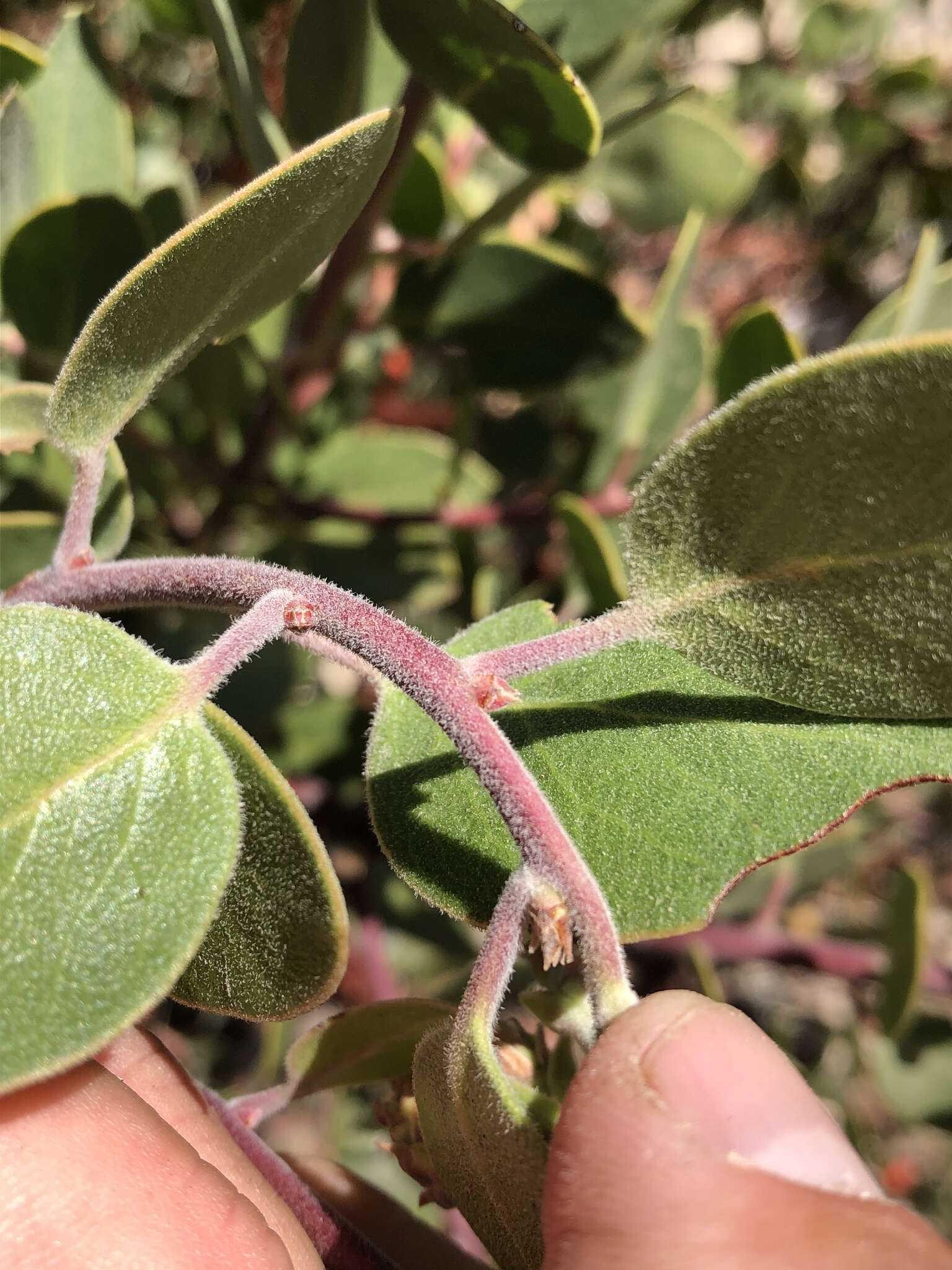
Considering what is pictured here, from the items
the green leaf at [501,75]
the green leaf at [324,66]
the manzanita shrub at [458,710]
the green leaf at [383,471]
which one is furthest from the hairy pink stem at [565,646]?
the green leaf at [383,471]

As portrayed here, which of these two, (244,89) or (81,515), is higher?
(244,89)

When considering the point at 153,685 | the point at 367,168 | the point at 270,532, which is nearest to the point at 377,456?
the point at 270,532

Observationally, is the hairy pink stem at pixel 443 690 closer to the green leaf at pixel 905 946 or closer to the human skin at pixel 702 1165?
the human skin at pixel 702 1165

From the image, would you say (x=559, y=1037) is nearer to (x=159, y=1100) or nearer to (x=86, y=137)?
(x=159, y=1100)

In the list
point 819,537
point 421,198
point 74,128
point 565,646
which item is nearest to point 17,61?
point 74,128

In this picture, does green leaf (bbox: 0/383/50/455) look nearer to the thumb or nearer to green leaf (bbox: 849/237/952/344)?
the thumb

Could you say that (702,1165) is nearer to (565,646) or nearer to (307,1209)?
(565,646)
